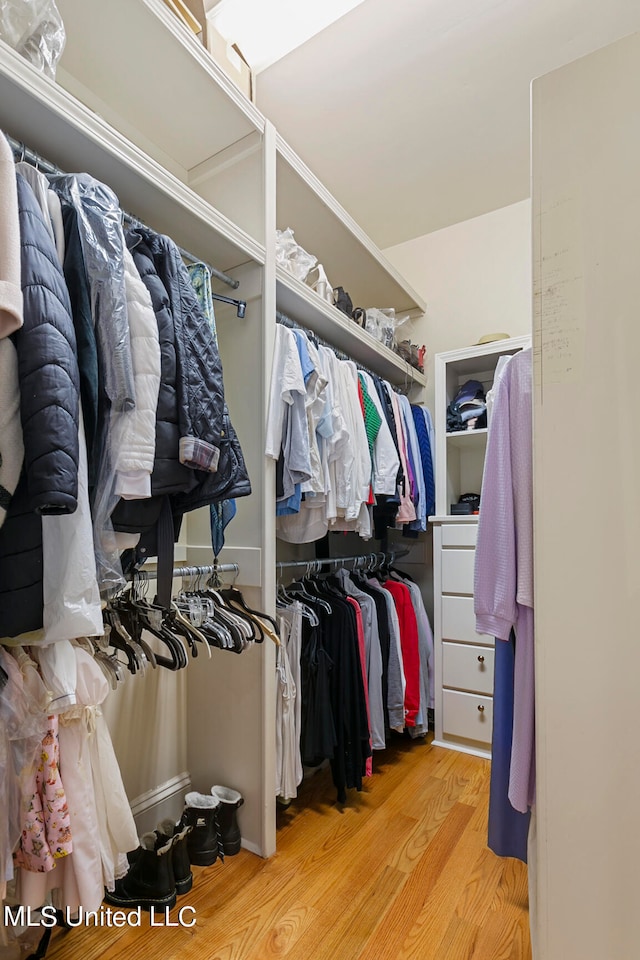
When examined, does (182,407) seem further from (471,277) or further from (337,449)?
(471,277)

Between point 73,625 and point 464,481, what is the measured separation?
2.34m

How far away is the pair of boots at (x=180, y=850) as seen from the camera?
53.1 inches

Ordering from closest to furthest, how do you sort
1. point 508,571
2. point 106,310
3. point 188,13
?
point 106,310 → point 508,571 → point 188,13

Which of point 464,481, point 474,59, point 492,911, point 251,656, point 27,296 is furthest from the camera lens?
point 464,481

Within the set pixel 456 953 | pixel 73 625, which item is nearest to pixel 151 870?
pixel 456 953

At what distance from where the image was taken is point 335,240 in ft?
7.88

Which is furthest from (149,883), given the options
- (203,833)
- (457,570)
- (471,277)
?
(471,277)

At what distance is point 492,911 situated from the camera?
136 centimetres

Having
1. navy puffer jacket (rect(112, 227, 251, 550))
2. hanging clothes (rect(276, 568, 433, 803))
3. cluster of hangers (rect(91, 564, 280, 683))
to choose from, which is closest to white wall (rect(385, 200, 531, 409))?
hanging clothes (rect(276, 568, 433, 803))

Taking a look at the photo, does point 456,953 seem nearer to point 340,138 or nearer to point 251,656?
point 251,656

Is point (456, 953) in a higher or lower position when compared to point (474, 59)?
lower

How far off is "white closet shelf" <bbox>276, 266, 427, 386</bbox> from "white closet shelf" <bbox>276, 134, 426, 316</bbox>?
0.42 metres

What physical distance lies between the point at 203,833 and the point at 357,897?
0.49m

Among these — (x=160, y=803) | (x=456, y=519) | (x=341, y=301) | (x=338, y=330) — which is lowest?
(x=160, y=803)
